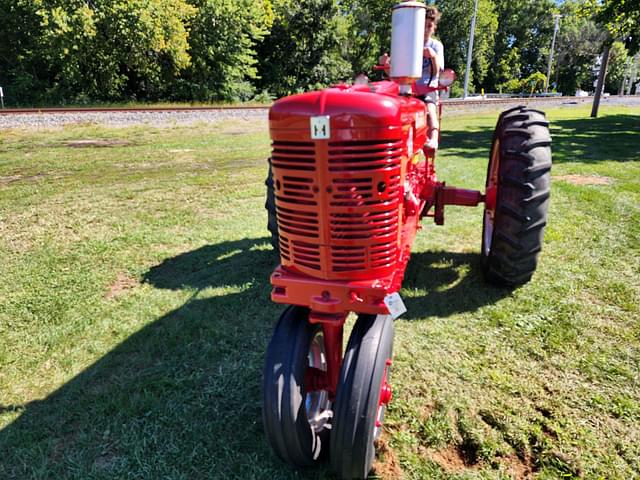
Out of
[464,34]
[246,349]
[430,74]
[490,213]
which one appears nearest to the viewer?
[246,349]

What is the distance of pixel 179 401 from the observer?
9.12 feet

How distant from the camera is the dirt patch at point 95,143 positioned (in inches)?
490

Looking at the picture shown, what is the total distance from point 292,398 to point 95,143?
1292cm

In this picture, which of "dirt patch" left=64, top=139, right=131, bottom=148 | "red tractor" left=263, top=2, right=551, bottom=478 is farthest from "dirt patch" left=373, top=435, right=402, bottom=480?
"dirt patch" left=64, top=139, right=131, bottom=148

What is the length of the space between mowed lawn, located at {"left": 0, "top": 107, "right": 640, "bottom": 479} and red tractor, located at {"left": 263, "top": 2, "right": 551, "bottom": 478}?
0.34 metres

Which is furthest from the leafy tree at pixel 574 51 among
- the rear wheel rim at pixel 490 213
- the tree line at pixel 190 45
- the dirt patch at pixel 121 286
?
the dirt patch at pixel 121 286

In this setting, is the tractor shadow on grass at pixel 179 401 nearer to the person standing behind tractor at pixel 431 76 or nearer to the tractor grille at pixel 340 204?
the tractor grille at pixel 340 204

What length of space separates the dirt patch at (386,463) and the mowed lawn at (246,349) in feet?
0.04

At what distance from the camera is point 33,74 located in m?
26.7

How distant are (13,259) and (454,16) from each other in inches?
2151

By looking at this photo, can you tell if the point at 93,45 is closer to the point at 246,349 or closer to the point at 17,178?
the point at 17,178

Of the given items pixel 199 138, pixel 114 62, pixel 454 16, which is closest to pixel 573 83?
pixel 454 16

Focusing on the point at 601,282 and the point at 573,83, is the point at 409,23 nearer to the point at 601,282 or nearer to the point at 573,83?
the point at 601,282

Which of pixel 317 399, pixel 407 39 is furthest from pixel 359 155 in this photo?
pixel 317 399
